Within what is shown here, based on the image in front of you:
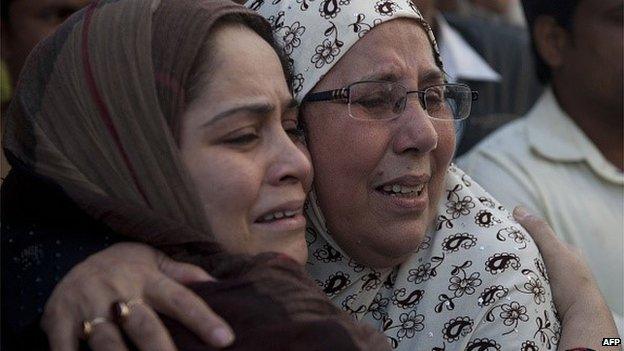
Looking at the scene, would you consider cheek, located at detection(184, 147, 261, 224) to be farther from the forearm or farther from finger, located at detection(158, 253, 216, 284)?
the forearm

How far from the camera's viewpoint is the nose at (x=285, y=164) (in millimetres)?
2100

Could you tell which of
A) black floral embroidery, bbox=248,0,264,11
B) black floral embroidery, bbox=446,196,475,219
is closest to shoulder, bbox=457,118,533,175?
black floral embroidery, bbox=446,196,475,219

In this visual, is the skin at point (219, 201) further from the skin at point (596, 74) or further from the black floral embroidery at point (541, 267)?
the skin at point (596, 74)

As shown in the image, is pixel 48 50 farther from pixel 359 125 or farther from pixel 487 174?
pixel 487 174

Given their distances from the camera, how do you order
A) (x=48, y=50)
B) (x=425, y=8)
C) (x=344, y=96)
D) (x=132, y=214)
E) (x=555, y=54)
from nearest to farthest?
(x=132, y=214)
(x=48, y=50)
(x=344, y=96)
(x=555, y=54)
(x=425, y=8)

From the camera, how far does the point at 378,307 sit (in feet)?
8.52

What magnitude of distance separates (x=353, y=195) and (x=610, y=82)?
1.98m

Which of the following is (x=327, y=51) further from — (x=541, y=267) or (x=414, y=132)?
(x=541, y=267)

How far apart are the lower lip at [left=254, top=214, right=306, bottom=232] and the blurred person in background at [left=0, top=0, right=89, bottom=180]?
7.96ft

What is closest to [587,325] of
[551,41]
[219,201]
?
[219,201]

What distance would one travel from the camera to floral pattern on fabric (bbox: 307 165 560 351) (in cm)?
245

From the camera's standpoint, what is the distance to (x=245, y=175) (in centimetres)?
204

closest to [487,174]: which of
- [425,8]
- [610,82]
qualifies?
[610,82]

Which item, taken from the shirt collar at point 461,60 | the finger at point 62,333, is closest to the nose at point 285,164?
the finger at point 62,333
